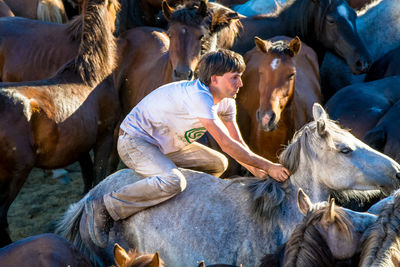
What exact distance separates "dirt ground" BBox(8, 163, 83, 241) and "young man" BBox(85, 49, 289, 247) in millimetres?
1884

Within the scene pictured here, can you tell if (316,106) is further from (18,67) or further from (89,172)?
(18,67)

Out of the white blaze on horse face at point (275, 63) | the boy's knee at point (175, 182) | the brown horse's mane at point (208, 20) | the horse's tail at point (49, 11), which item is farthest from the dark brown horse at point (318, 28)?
the boy's knee at point (175, 182)

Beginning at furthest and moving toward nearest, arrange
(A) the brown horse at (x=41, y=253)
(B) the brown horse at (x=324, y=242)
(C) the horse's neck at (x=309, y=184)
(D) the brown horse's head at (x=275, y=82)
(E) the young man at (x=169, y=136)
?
→ 1. (D) the brown horse's head at (x=275, y=82)
2. (E) the young man at (x=169, y=136)
3. (C) the horse's neck at (x=309, y=184)
4. (A) the brown horse at (x=41, y=253)
5. (B) the brown horse at (x=324, y=242)

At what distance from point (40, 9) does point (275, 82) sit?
14.4 ft

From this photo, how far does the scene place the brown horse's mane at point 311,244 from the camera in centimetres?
259

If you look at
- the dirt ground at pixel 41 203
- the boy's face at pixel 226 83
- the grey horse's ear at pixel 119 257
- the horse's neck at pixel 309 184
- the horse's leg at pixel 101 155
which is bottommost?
the dirt ground at pixel 41 203

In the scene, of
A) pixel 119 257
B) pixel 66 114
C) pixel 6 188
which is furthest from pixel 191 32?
pixel 119 257

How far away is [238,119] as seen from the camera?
19.6ft

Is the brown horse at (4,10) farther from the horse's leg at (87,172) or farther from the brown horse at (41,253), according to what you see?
the brown horse at (41,253)

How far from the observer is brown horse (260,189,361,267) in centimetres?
261

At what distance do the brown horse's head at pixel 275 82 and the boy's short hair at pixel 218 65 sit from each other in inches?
42.6

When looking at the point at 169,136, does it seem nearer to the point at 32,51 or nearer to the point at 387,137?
the point at 387,137

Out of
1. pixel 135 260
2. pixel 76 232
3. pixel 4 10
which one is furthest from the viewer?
pixel 4 10

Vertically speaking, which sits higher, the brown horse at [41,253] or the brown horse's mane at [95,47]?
the brown horse's mane at [95,47]
